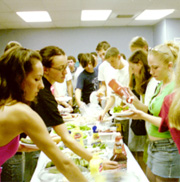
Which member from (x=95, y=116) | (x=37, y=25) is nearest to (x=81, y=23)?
(x=37, y=25)

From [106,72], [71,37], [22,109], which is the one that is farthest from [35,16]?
[22,109]

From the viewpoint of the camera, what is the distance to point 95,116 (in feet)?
8.23

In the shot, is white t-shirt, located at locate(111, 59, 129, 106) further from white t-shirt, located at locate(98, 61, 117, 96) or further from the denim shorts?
the denim shorts

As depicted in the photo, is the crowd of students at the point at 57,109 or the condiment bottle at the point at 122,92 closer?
the crowd of students at the point at 57,109

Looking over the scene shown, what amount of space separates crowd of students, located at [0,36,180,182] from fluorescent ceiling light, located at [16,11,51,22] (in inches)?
123

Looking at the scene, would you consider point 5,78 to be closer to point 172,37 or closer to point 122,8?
point 122,8

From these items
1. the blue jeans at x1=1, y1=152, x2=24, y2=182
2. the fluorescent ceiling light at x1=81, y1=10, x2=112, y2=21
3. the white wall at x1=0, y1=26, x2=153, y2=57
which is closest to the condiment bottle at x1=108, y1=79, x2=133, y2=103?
the blue jeans at x1=1, y1=152, x2=24, y2=182

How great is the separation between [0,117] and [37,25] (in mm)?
6261

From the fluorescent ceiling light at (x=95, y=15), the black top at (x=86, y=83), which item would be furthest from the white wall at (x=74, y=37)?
the black top at (x=86, y=83)

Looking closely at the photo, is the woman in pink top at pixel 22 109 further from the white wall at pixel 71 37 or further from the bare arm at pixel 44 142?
the white wall at pixel 71 37

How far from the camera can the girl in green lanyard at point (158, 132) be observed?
4.82 ft

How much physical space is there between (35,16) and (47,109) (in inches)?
187

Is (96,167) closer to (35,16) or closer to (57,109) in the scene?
(57,109)

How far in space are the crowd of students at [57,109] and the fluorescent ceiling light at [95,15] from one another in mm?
2753
